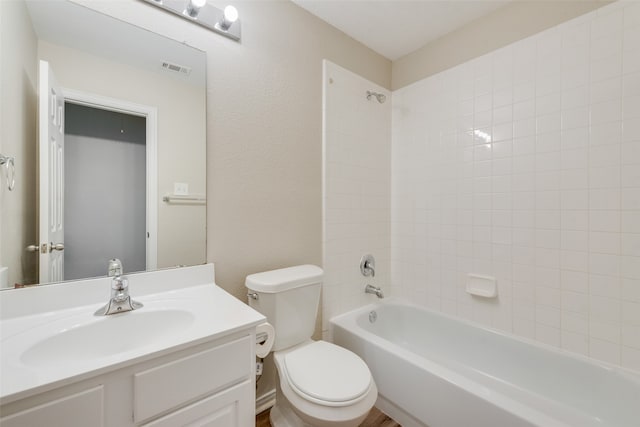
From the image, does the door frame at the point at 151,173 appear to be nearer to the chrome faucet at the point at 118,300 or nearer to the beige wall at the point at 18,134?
Result: the chrome faucet at the point at 118,300

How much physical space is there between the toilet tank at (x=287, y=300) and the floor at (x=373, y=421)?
45 cm

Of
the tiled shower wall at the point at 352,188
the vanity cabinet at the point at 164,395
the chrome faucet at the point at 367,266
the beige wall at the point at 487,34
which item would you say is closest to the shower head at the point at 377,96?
the tiled shower wall at the point at 352,188

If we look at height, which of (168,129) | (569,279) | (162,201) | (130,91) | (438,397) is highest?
(130,91)

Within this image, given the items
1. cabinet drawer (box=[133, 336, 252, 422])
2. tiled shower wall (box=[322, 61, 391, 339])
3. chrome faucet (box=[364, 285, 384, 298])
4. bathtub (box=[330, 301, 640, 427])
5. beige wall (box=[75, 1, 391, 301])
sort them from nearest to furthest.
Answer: cabinet drawer (box=[133, 336, 252, 422])
bathtub (box=[330, 301, 640, 427])
beige wall (box=[75, 1, 391, 301])
tiled shower wall (box=[322, 61, 391, 339])
chrome faucet (box=[364, 285, 384, 298])

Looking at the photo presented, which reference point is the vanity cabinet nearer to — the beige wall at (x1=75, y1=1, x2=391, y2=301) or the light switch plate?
the beige wall at (x1=75, y1=1, x2=391, y2=301)

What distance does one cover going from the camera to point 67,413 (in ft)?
2.16

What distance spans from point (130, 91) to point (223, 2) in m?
0.68

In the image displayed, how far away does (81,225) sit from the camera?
1.11 meters

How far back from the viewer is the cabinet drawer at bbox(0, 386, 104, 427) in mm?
611

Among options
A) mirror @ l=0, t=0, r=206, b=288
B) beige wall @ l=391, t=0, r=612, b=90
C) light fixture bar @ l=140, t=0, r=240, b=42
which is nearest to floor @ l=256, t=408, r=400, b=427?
mirror @ l=0, t=0, r=206, b=288

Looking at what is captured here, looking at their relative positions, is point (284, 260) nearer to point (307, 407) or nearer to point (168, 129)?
point (307, 407)

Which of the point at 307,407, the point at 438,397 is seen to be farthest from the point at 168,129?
the point at 438,397

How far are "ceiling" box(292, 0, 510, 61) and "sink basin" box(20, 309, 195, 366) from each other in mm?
1865

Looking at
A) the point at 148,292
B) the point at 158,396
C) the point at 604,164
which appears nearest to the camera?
the point at 158,396
